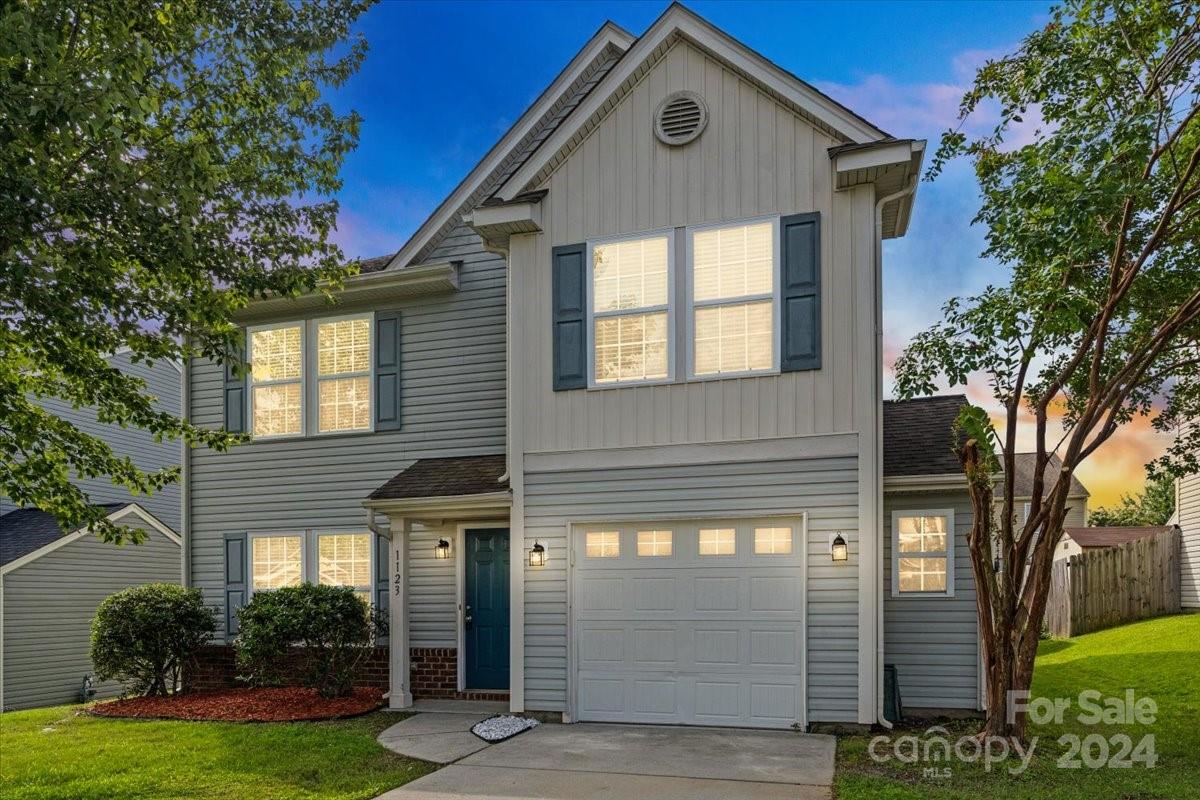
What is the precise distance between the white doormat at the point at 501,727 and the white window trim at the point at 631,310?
3.51m

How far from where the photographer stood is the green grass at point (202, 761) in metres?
6.69

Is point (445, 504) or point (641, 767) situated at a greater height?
point (445, 504)

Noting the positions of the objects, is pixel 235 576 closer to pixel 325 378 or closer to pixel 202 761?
pixel 325 378

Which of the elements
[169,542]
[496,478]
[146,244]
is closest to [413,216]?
[169,542]

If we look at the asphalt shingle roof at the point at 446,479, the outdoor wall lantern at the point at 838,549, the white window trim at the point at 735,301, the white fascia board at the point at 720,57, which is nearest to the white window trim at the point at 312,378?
the asphalt shingle roof at the point at 446,479

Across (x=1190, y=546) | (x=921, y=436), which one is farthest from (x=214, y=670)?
(x=1190, y=546)

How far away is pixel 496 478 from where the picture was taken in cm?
1007

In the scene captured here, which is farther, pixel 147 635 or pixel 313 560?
pixel 313 560

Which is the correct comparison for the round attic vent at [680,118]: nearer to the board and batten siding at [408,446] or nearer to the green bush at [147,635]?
the board and batten siding at [408,446]

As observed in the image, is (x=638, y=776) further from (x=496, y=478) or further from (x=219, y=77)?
(x=219, y=77)

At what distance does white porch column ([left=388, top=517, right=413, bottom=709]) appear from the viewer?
9.91 meters

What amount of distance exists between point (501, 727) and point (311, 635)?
9.49 ft

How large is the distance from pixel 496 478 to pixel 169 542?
44.9 feet

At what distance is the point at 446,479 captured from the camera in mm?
10312
